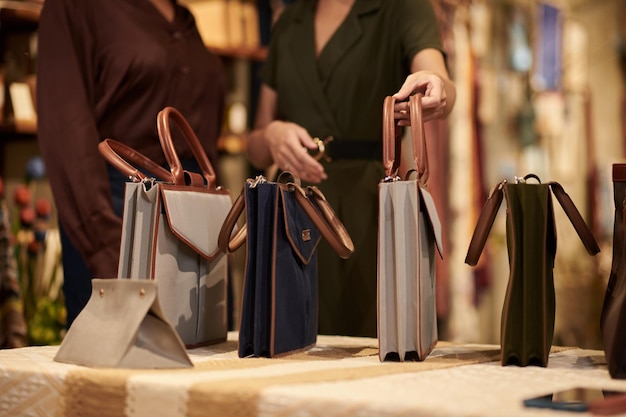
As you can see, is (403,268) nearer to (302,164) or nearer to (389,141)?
(389,141)

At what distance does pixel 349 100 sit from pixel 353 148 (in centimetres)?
10

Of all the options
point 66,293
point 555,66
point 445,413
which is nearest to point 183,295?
point 66,293

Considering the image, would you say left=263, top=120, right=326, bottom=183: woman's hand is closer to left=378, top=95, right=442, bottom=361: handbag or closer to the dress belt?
the dress belt

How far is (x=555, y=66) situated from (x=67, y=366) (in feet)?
16.8

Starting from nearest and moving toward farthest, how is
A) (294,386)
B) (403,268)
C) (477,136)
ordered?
(294,386), (403,268), (477,136)

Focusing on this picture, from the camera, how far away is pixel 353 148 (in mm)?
1859

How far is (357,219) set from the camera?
1826mm

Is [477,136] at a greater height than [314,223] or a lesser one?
greater

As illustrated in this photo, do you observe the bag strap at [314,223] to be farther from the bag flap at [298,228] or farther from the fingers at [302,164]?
the fingers at [302,164]

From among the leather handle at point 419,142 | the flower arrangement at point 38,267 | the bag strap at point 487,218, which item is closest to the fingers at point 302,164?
the leather handle at point 419,142

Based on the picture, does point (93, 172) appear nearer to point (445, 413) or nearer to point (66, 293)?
point (66, 293)

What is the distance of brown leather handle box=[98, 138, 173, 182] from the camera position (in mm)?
1355

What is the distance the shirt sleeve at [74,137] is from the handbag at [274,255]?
0.39 meters

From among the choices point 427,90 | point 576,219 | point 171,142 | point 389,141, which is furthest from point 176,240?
point 576,219
